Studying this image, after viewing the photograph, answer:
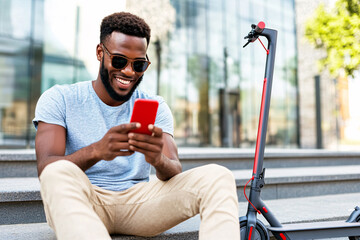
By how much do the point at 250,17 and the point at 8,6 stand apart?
10325 mm

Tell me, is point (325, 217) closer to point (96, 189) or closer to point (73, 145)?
point (96, 189)

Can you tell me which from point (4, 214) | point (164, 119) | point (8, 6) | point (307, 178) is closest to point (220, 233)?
point (164, 119)

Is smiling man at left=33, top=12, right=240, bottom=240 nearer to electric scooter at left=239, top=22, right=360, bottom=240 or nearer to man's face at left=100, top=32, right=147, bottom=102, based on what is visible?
man's face at left=100, top=32, right=147, bottom=102

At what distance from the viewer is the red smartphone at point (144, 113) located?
4.77 ft

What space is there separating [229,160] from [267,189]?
2.86 ft

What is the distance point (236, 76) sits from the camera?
A: 1421 centimetres

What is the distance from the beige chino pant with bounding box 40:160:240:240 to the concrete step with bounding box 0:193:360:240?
0.22 metres

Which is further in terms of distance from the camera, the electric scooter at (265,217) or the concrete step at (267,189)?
the concrete step at (267,189)

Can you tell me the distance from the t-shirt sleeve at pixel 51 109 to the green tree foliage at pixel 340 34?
9228mm

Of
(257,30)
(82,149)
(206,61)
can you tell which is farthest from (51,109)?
(206,61)

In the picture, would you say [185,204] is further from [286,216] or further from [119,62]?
[286,216]

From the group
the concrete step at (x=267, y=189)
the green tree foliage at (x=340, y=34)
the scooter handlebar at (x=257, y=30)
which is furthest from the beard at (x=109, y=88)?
the green tree foliage at (x=340, y=34)

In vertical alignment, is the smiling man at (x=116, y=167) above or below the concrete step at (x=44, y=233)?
above

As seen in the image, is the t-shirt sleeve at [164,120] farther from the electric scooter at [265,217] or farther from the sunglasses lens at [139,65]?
the electric scooter at [265,217]
